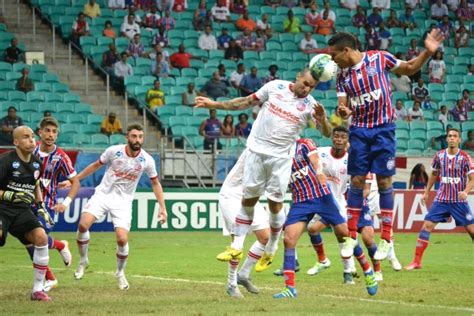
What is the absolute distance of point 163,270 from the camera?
18953mm

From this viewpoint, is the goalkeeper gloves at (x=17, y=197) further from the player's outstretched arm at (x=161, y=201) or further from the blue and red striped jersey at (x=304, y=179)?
the blue and red striped jersey at (x=304, y=179)

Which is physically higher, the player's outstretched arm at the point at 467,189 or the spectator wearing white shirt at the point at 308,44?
the spectator wearing white shirt at the point at 308,44

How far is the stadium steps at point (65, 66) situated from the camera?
35562mm

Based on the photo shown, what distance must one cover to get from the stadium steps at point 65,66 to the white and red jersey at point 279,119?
20.2m

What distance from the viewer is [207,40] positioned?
38750 mm

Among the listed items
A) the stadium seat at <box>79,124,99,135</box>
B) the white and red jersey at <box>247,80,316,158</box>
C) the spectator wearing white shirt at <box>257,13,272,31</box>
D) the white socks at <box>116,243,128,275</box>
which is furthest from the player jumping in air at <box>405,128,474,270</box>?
the spectator wearing white shirt at <box>257,13,272,31</box>

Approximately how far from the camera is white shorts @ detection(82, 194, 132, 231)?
16.7 metres

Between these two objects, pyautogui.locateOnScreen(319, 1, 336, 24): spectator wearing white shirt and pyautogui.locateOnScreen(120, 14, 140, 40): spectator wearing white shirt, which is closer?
pyautogui.locateOnScreen(120, 14, 140, 40): spectator wearing white shirt

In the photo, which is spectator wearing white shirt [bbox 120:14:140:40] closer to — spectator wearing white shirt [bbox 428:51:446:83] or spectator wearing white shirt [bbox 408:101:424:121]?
spectator wearing white shirt [bbox 408:101:424:121]

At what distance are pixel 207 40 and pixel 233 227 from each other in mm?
24149

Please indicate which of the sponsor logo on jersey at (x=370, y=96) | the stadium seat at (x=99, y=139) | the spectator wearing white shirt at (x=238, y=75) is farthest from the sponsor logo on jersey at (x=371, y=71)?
the spectator wearing white shirt at (x=238, y=75)

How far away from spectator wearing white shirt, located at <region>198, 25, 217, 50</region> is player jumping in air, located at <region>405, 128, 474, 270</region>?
17.9 metres

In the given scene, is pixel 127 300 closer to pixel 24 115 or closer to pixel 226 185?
pixel 226 185

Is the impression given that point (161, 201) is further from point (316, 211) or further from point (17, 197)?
point (17, 197)
